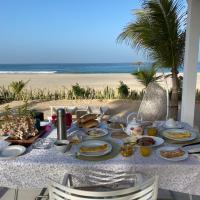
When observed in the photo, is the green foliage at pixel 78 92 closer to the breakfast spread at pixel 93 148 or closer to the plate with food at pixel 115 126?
the plate with food at pixel 115 126

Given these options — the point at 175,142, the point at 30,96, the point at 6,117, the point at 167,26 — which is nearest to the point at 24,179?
the point at 6,117

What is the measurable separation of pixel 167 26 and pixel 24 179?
4.08 metres

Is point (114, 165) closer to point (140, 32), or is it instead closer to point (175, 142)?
point (175, 142)

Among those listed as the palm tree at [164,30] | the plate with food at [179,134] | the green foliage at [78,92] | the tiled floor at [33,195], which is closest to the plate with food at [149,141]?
the plate with food at [179,134]

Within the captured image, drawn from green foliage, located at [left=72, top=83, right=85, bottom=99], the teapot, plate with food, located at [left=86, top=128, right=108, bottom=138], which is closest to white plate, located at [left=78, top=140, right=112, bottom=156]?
plate with food, located at [left=86, top=128, right=108, bottom=138]

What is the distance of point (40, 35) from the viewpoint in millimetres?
36438

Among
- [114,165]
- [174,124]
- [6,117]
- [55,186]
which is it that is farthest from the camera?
[174,124]

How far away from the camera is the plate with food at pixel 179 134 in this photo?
2117 mm

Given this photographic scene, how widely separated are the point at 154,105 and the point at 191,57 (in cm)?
92

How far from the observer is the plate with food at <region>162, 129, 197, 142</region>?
212 cm

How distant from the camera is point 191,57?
3791 millimetres

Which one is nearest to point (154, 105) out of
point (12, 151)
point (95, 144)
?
point (95, 144)

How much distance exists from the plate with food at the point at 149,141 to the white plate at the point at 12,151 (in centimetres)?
88

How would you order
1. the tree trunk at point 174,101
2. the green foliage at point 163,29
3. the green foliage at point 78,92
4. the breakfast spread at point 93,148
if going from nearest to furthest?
the breakfast spread at point 93,148 → the green foliage at point 163,29 → the tree trunk at point 174,101 → the green foliage at point 78,92
